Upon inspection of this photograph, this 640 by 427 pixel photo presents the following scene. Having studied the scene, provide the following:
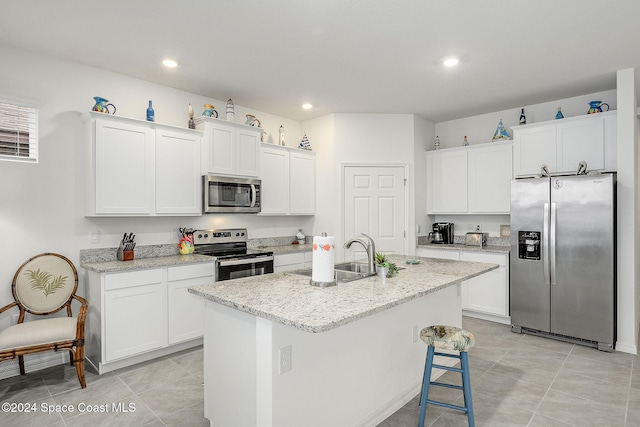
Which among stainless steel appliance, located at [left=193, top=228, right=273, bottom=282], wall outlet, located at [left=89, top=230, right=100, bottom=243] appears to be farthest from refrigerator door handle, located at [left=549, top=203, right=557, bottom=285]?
wall outlet, located at [left=89, top=230, right=100, bottom=243]

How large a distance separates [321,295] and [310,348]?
0.28 metres

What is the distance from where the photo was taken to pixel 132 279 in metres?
3.18

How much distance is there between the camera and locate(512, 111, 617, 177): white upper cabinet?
3803mm

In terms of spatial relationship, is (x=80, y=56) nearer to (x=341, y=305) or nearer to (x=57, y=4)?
(x=57, y=4)

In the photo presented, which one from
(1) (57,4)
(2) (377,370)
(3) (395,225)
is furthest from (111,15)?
(3) (395,225)

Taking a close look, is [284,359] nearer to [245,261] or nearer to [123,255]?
[245,261]

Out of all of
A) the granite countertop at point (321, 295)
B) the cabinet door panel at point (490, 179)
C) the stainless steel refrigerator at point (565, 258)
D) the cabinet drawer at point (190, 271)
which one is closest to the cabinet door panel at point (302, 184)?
the cabinet drawer at point (190, 271)

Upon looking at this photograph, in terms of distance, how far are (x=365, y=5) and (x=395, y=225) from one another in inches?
127

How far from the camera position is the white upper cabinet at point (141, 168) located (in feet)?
10.7

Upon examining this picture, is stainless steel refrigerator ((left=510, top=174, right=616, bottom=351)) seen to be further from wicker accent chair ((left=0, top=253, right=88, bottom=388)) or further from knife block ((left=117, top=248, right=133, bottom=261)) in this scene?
wicker accent chair ((left=0, top=253, right=88, bottom=388))

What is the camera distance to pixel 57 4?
2404 mm

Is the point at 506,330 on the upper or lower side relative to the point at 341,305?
lower

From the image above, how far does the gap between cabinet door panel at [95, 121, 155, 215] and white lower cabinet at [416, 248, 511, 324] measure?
3794 millimetres

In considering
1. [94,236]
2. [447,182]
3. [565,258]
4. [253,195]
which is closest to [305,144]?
[253,195]
